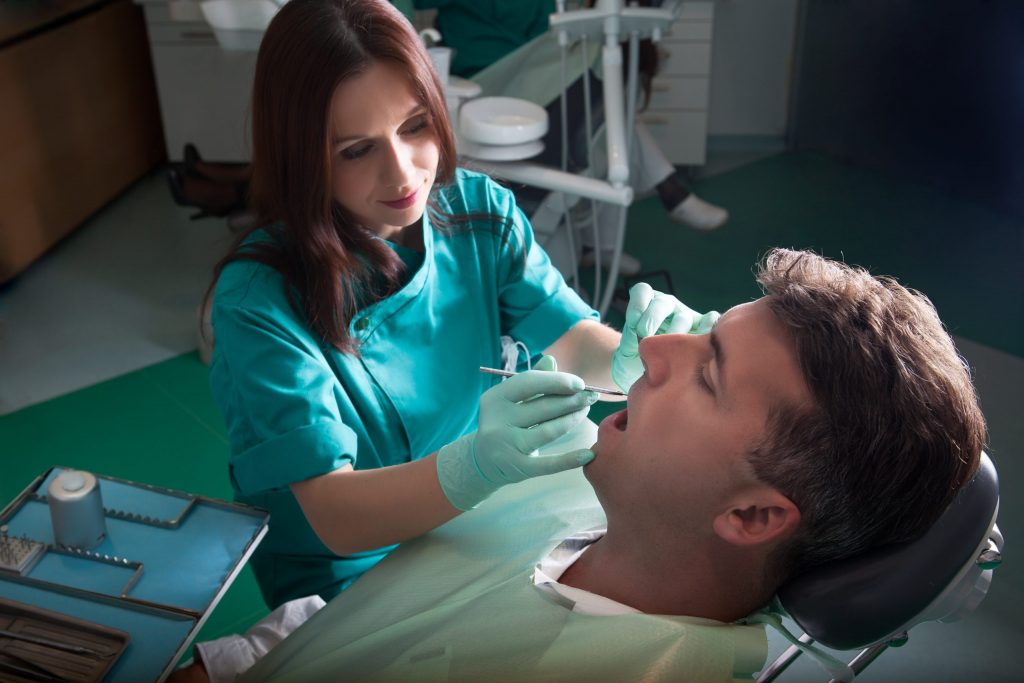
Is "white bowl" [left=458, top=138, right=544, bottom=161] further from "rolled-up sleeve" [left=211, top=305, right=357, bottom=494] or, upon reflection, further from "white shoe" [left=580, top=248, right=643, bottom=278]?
"rolled-up sleeve" [left=211, top=305, right=357, bottom=494]

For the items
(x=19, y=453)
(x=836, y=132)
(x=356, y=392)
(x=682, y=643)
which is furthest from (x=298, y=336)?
(x=836, y=132)

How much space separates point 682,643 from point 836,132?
318cm

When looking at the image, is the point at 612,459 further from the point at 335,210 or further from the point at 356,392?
the point at 335,210

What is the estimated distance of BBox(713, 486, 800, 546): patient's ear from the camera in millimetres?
943

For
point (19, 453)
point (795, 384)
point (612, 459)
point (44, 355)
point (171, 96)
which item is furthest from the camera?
point (171, 96)

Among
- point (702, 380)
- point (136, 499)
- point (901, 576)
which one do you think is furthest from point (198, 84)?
point (901, 576)

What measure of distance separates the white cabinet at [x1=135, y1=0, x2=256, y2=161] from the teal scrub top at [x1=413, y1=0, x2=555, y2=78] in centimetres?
96

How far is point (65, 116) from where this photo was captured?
3156 mm

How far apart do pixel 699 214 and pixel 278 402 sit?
2.08 meters

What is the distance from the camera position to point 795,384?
0.94m

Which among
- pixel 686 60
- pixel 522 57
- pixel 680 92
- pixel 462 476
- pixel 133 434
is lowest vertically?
pixel 133 434

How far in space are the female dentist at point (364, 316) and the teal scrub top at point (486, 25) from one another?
1.40m

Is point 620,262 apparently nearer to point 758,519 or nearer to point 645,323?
point 645,323

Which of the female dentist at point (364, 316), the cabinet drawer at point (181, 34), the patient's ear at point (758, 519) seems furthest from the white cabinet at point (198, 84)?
the patient's ear at point (758, 519)
